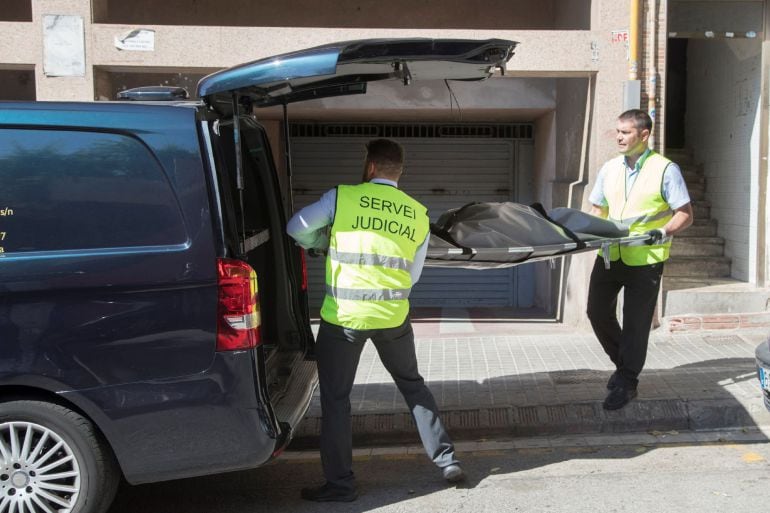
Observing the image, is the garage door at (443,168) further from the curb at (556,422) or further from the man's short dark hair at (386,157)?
the man's short dark hair at (386,157)

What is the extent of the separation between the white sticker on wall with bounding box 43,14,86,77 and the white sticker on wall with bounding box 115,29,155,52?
1.09ft

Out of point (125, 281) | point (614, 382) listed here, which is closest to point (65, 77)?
point (125, 281)

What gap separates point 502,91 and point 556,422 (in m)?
4.85

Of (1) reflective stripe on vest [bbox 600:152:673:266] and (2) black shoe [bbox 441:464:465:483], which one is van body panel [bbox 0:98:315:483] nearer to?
(2) black shoe [bbox 441:464:465:483]

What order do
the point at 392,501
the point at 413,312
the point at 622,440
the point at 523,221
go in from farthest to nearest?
the point at 413,312, the point at 622,440, the point at 523,221, the point at 392,501

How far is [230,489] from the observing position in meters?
4.61

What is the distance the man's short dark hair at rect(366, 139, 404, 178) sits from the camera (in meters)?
4.30

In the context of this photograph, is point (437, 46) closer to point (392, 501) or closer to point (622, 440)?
point (392, 501)

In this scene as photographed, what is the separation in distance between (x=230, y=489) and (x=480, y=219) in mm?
2101

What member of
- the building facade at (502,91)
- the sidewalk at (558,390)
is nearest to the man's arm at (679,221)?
the sidewalk at (558,390)

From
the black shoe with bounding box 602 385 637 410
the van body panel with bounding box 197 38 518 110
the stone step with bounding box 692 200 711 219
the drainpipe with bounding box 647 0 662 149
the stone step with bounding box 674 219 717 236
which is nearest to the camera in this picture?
the van body panel with bounding box 197 38 518 110

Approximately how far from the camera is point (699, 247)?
9156 millimetres

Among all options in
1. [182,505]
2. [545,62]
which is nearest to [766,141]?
[545,62]

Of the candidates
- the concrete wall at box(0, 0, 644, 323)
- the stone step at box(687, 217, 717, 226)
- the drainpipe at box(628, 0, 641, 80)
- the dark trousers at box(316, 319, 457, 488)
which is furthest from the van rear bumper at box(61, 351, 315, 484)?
the stone step at box(687, 217, 717, 226)
